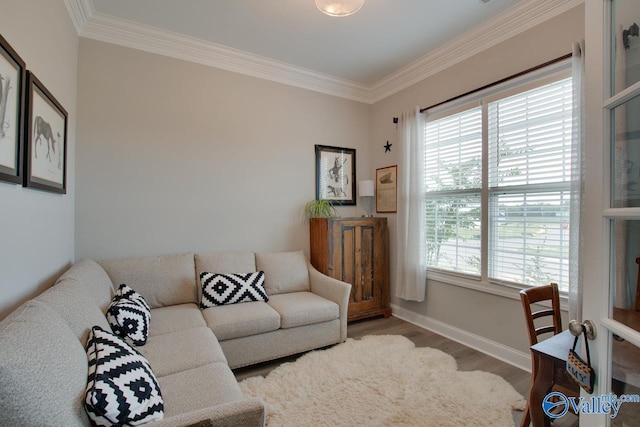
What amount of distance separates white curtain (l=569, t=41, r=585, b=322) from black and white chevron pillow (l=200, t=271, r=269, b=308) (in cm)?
237

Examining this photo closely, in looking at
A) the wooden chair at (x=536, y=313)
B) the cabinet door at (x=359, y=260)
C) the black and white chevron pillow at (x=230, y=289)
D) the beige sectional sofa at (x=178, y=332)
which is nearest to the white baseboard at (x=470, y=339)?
the cabinet door at (x=359, y=260)

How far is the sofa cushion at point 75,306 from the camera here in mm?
1284

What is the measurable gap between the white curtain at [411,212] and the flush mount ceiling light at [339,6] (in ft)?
4.96

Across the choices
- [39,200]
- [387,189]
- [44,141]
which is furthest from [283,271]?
[44,141]

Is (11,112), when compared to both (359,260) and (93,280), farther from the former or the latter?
(359,260)

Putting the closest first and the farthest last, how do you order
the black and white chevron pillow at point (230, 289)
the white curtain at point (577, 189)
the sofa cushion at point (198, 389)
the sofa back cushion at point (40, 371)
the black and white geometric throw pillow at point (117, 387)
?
1. the sofa back cushion at point (40, 371)
2. the black and white geometric throw pillow at point (117, 387)
3. the sofa cushion at point (198, 389)
4. the white curtain at point (577, 189)
5. the black and white chevron pillow at point (230, 289)

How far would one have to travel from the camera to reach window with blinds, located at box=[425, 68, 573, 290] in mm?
2195

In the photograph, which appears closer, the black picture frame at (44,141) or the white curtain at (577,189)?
the black picture frame at (44,141)

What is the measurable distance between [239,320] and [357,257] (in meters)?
1.56

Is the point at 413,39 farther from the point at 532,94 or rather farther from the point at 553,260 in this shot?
the point at 553,260

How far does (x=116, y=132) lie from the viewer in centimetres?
262

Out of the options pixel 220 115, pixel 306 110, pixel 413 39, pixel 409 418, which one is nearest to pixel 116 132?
pixel 220 115

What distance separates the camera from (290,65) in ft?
10.9

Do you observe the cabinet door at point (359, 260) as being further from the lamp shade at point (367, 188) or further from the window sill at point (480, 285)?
the window sill at point (480, 285)
